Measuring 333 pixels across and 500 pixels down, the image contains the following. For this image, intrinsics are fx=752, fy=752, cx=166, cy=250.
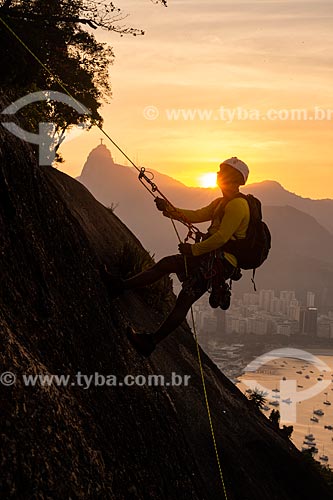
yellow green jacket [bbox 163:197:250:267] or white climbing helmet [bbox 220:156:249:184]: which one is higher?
white climbing helmet [bbox 220:156:249:184]

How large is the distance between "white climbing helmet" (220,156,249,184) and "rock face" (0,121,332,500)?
191cm

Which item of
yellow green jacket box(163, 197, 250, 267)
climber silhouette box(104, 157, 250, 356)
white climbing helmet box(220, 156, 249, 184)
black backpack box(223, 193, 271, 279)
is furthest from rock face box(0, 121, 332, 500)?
white climbing helmet box(220, 156, 249, 184)

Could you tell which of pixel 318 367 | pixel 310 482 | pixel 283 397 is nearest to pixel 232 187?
pixel 310 482

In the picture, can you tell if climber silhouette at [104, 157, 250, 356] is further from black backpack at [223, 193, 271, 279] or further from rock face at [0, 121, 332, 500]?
rock face at [0, 121, 332, 500]

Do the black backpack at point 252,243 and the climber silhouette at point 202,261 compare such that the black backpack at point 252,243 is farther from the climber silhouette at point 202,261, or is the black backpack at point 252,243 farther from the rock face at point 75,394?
the rock face at point 75,394

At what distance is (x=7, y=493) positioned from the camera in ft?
13.6

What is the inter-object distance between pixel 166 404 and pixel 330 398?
414 feet

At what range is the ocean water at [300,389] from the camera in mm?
100562

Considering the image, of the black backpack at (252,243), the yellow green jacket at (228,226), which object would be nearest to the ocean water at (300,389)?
the black backpack at (252,243)

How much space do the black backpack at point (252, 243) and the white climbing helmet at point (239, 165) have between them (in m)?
0.25

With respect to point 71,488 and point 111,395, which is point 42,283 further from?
point 71,488

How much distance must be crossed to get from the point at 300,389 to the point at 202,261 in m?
130

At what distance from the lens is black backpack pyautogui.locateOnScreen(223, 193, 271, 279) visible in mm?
8586

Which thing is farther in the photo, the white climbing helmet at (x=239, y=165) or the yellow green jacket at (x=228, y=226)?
the white climbing helmet at (x=239, y=165)
